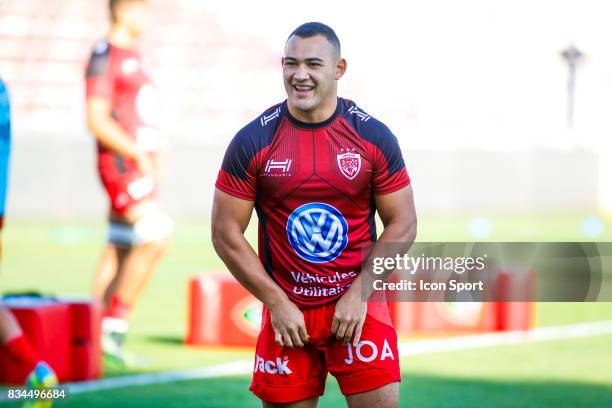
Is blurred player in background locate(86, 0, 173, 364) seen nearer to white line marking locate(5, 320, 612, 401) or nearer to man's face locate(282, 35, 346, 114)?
white line marking locate(5, 320, 612, 401)

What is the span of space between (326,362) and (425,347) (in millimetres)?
4617

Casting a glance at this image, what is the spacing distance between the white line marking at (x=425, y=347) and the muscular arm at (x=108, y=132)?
1717 millimetres

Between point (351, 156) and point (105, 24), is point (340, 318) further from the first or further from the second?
point (105, 24)

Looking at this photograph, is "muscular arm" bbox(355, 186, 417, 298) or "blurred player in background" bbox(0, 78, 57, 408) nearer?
"muscular arm" bbox(355, 186, 417, 298)

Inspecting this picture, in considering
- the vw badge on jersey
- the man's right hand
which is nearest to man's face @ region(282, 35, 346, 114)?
the vw badge on jersey

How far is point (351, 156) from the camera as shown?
4398mm

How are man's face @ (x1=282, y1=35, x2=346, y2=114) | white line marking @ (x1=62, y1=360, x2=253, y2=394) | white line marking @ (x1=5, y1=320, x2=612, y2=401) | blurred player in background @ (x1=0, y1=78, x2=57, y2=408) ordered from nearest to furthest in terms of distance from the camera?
man's face @ (x1=282, y1=35, x2=346, y2=114) → blurred player in background @ (x1=0, y1=78, x2=57, y2=408) → white line marking @ (x1=62, y1=360, x2=253, y2=394) → white line marking @ (x1=5, y1=320, x2=612, y2=401)

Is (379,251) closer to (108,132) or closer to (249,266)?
(249,266)

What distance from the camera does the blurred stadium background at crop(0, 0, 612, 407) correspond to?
25.3m

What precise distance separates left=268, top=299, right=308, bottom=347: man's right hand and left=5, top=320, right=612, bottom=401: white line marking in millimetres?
2922

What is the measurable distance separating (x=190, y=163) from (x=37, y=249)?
8867mm

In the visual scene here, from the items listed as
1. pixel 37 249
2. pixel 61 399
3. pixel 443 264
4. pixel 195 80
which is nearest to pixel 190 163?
pixel 37 249

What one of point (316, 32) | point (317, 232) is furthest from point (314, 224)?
point (316, 32)

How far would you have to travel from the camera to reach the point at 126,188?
28.1 feet
